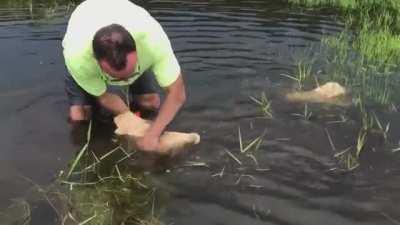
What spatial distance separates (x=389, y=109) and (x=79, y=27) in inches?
128

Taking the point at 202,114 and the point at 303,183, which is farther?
the point at 202,114

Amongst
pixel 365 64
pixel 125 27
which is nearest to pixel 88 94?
pixel 125 27

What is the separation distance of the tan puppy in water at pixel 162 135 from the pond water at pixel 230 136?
131mm

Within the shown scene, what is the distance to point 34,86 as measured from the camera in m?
6.82

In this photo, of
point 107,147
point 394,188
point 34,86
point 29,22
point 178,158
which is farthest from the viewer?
point 29,22

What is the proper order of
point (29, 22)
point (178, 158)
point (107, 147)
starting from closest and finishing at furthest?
1. point (178, 158)
2. point (107, 147)
3. point (29, 22)

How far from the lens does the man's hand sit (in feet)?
16.9

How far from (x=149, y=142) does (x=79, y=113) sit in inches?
44.0

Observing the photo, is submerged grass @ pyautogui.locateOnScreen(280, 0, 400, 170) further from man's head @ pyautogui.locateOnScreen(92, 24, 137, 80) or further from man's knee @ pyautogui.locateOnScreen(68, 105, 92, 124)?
man's knee @ pyautogui.locateOnScreen(68, 105, 92, 124)

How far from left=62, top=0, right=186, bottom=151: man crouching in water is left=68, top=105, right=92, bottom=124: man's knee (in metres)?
0.52

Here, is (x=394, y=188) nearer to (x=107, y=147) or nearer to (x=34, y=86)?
(x=107, y=147)

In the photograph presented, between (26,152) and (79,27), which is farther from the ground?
(79,27)

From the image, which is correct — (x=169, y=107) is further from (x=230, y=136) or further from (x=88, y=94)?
(x=88, y=94)

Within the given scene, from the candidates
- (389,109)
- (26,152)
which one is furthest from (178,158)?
(389,109)
